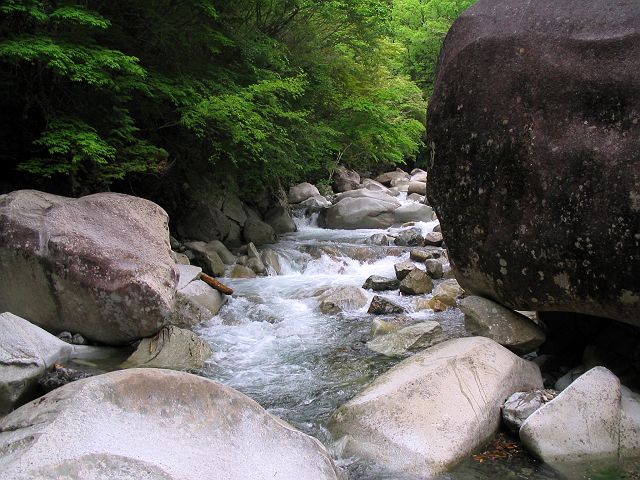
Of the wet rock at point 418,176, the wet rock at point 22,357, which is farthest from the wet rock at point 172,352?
the wet rock at point 418,176

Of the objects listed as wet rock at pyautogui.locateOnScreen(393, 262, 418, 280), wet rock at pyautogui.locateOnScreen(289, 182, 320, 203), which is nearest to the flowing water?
wet rock at pyautogui.locateOnScreen(393, 262, 418, 280)

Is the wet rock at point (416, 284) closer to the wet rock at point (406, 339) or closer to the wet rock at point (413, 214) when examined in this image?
the wet rock at point (406, 339)

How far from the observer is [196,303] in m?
8.55

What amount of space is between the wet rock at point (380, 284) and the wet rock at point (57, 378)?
6.09 m

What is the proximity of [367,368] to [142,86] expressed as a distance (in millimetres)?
5636

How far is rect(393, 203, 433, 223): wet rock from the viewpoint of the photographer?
1739 centimetres

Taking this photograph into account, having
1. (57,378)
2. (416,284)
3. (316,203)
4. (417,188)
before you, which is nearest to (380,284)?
(416,284)

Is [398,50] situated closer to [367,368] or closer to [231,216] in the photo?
[231,216]

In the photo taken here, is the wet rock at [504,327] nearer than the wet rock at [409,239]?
Yes

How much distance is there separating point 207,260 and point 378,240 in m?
5.07

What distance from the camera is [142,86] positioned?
345 inches

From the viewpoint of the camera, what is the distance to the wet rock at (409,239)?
14.5m

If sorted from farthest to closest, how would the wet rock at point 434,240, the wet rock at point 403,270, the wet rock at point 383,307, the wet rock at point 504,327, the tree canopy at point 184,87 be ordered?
the wet rock at point 434,240, the wet rock at point 403,270, the wet rock at point 383,307, the tree canopy at point 184,87, the wet rock at point 504,327

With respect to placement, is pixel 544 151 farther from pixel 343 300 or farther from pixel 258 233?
pixel 258 233
